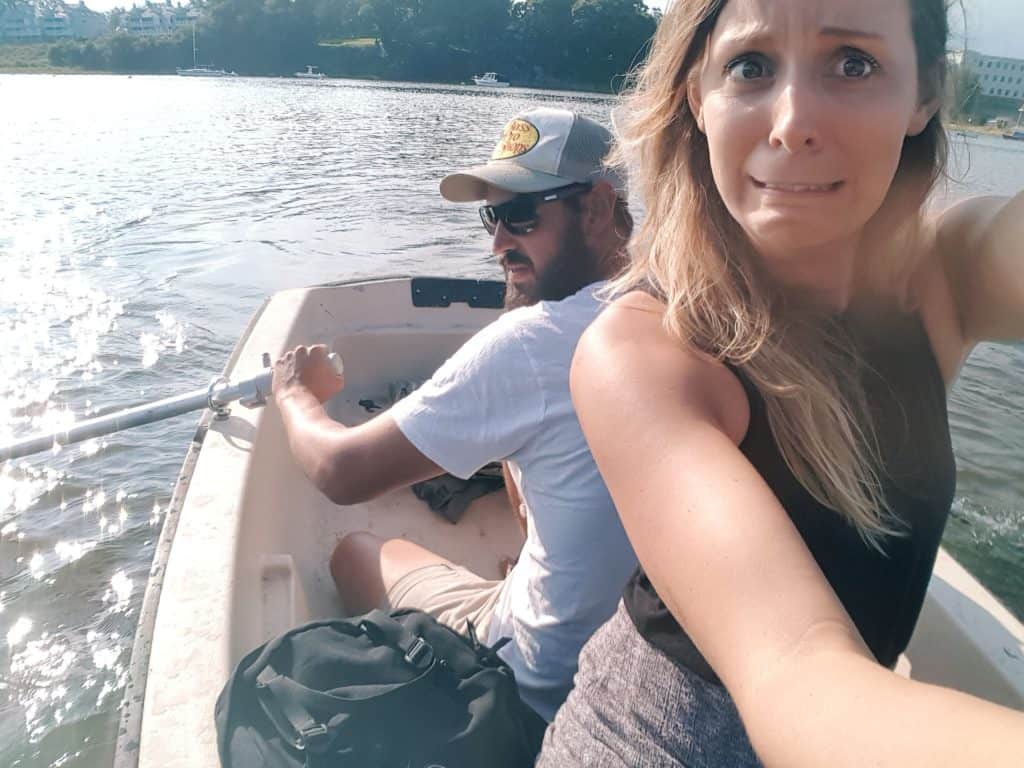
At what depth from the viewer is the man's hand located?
8.27 ft

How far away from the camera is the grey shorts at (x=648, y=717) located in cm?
104

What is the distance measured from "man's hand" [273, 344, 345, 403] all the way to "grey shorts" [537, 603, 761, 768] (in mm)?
1576

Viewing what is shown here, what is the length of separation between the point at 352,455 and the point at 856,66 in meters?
1.30

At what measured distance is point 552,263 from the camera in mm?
2252

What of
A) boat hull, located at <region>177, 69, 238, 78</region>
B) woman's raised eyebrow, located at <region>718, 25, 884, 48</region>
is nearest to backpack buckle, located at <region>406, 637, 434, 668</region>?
woman's raised eyebrow, located at <region>718, 25, 884, 48</region>

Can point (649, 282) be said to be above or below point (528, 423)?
above

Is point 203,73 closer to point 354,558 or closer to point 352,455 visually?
point 354,558

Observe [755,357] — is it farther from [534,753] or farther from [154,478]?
[154,478]

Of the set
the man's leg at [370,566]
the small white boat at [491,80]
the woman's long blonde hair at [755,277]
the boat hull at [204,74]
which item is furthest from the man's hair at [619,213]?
the boat hull at [204,74]

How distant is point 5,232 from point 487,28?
188ft

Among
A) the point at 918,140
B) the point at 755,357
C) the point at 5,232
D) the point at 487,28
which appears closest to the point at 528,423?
the point at 755,357

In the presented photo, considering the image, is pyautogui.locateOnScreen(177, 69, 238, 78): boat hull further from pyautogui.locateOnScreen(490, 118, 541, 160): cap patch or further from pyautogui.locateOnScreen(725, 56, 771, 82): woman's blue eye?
pyautogui.locateOnScreen(725, 56, 771, 82): woman's blue eye

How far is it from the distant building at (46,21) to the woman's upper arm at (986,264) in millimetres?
109720

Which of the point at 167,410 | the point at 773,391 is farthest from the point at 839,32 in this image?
the point at 167,410
